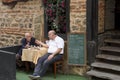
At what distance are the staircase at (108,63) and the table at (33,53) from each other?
4.80 ft

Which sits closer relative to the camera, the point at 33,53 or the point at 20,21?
the point at 33,53

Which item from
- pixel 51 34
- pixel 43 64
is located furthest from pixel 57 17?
pixel 43 64

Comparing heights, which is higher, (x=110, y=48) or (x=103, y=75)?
(x=110, y=48)

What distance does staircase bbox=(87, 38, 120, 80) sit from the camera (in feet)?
24.9

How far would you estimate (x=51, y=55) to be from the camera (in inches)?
322

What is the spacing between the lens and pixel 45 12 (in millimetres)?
9133

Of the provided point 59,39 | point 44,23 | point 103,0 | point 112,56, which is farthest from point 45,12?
point 112,56

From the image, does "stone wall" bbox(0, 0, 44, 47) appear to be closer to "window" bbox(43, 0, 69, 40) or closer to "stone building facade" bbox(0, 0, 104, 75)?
"stone building facade" bbox(0, 0, 104, 75)

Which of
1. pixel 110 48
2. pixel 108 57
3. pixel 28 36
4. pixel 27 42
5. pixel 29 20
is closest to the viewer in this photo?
pixel 108 57

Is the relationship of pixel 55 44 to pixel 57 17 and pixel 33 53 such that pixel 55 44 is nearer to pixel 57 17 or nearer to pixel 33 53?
pixel 33 53

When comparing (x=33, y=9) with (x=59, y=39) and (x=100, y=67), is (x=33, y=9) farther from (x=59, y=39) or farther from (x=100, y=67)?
(x=100, y=67)

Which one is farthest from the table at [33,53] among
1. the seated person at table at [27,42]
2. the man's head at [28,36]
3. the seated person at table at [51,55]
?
the man's head at [28,36]

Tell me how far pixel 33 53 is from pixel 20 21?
1671 millimetres

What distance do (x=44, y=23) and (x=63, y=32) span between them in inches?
26.7
